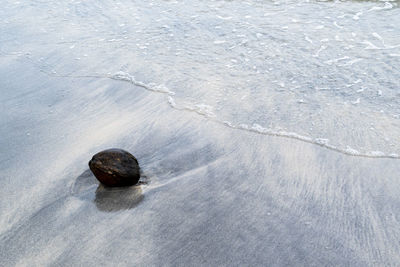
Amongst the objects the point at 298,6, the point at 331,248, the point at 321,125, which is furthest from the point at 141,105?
the point at 298,6

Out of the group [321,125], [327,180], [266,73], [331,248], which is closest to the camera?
[331,248]

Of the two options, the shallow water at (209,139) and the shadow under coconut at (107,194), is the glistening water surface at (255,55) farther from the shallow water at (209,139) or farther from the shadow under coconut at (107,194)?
the shadow under coconut at (107,194)

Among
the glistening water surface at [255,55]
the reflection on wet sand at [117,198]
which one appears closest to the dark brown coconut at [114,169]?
the reflection on wet sand at [117,198]

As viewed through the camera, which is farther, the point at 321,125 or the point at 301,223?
the point at 321,125

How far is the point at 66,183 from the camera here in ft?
9.44

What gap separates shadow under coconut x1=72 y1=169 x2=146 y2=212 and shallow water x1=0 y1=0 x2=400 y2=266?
1 centimetres

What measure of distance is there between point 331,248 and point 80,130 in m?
2.40

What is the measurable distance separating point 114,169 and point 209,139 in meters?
0.96

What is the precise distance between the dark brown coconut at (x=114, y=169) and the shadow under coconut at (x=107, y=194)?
5cm

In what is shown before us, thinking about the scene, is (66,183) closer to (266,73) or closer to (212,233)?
(212,233)

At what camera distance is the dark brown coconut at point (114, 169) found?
2.72 meters

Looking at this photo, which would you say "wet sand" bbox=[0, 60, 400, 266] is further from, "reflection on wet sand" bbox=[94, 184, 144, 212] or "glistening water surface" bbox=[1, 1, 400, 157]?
"glistening water surface" bbox=[1, 1, 400, 157]

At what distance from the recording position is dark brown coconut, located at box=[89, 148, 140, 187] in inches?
107

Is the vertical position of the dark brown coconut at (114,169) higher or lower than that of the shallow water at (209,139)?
higher
